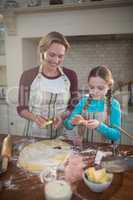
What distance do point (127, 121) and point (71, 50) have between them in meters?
0.45

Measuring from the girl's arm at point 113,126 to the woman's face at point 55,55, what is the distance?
344 millimetres

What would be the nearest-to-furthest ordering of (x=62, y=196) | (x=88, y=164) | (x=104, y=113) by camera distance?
(x=62, y=196) < (x=88, y=164) < (x=104, y=113)

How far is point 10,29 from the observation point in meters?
1.20

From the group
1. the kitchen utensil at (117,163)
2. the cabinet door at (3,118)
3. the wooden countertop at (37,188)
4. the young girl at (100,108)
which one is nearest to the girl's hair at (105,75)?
the young girl at (100,108)

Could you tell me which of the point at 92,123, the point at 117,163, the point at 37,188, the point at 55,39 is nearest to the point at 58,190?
the point at 37,188

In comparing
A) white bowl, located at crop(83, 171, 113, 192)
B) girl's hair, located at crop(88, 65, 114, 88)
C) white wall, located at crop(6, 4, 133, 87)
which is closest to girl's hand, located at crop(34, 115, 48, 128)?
white wall, located at crop(6, 4, 133, 87)

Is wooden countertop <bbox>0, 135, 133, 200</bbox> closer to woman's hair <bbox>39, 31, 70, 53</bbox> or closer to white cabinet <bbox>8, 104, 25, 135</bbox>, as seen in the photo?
white cabinet <bbox>8, 104, 25, 135</bbox>

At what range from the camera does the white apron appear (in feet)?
3.95

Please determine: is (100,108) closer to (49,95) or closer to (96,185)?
(49,95)

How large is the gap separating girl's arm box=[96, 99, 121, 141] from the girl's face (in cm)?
8

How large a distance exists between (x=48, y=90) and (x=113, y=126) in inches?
14.7

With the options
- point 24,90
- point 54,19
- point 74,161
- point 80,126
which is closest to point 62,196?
point 74,161

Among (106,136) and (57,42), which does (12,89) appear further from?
(106,136)

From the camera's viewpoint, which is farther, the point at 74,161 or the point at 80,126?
the point at 80,126
